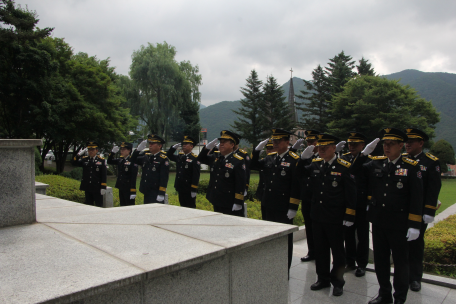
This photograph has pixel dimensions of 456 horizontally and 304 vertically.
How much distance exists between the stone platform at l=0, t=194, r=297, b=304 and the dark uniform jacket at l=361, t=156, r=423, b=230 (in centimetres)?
152

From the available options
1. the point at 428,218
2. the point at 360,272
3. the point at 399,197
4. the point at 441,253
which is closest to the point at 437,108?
the point at 441,253

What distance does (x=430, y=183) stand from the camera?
4.02 metres

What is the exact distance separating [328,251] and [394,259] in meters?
0.80

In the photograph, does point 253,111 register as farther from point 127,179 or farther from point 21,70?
point 127,179

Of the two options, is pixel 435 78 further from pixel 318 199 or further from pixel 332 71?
pixel 318 199

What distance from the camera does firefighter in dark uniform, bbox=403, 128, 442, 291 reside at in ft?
13.0

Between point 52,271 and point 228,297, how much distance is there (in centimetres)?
123

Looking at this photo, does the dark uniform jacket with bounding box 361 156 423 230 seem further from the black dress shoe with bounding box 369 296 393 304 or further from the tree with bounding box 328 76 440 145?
the tree with bounding box 328 76 440 145

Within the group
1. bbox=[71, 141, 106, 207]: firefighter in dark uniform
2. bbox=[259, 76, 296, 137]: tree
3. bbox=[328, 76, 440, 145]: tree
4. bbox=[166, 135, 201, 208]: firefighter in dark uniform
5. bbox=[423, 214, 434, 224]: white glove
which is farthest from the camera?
bbox=[259, 76, 296, 137]: tree

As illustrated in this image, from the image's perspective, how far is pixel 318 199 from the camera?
437 centimetres

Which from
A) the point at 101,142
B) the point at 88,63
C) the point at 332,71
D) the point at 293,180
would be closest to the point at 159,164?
the point at 293,180

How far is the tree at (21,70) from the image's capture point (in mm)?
14952

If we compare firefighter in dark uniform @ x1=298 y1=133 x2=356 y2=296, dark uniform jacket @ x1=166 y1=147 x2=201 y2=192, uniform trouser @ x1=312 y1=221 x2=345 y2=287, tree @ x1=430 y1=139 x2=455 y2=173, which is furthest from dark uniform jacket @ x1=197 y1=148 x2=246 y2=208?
tree @ x1=430 y1=139 x2=455 y2=173

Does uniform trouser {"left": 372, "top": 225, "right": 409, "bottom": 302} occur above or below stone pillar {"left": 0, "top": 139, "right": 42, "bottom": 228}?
below
